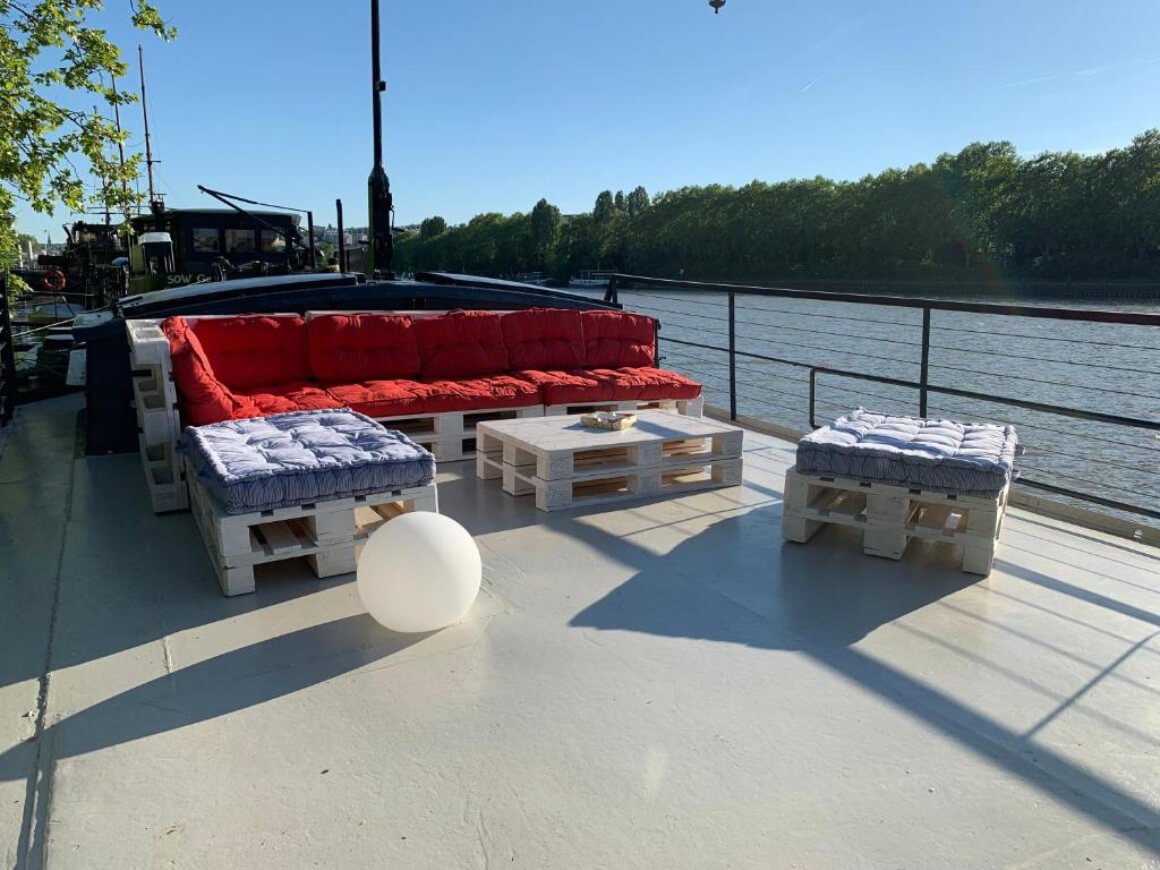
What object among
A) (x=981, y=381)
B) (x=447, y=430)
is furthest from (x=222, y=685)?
(x=981, y=381)

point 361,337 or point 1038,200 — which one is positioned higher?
point 1038,200

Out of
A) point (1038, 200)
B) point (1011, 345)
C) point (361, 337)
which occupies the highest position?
point (1038, 200)

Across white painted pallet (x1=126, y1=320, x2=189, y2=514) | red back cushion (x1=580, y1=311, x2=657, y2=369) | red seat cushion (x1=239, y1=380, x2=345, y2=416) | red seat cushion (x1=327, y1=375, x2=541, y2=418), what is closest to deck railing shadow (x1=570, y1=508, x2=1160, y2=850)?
red seat cushion (x1=327, y1=375, x2=541, y2=418)

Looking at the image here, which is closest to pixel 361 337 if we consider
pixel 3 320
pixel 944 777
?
pixel 3 320

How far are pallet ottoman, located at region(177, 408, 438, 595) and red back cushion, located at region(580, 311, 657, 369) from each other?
2.55 meters

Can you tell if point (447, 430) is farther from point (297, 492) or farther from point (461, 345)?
point (297, 492)

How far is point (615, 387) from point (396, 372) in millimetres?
1370

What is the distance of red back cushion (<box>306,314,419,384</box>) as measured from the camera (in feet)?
16.6

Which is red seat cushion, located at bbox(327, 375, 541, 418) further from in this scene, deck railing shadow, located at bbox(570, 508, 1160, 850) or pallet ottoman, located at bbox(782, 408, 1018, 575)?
pallet ottoman, located at bbox(782, 408, 1018, 575)

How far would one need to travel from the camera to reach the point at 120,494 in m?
4.39

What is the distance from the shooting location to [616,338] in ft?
19.7

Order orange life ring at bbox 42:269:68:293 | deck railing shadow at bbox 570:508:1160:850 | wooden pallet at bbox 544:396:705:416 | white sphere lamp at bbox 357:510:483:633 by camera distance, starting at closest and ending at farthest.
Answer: deck railing shadow at bbox 570:508:1160:850 → white sphere lamp at bbox 357:510:483:633 → wooden pallet at bbox 544:396:705:416 → orange life ring at bbox 42:269:68:293

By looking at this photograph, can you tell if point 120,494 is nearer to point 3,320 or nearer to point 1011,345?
point 3,320

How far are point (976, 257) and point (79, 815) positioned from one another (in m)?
58.9
